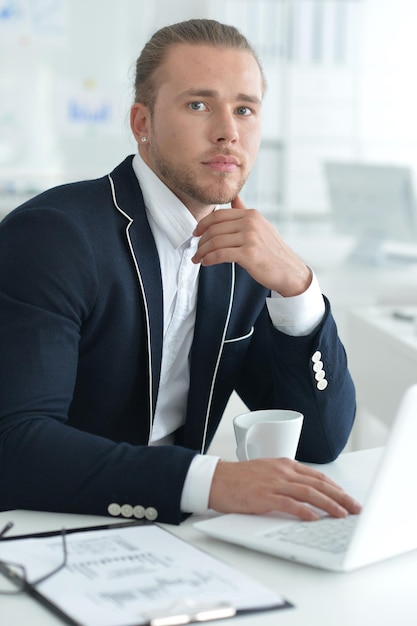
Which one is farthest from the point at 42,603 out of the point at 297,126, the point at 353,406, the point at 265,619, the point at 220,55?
the point at 297,126

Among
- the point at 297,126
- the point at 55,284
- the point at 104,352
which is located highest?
Answer: the point at 297,126

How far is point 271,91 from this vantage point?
518cm

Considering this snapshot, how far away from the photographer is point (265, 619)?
0.87m

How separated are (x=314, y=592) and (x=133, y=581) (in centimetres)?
18

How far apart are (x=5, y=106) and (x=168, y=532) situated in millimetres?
4052

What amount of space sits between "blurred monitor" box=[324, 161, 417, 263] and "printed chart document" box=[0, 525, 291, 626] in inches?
127

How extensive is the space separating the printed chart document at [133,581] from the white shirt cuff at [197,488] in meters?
0.09

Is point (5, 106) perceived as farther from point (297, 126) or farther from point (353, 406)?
point (353, 406)

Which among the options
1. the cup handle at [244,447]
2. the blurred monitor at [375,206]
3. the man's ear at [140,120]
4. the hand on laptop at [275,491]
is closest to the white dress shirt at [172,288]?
the man's ear at [140,120]

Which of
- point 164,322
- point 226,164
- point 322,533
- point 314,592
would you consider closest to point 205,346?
point 164,322

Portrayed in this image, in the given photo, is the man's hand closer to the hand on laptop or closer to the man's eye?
the man's eye

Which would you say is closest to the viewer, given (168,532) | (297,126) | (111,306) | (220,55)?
(168,532)

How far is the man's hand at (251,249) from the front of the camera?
4.74ft

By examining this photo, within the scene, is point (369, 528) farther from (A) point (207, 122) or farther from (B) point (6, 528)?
(A) point (207, 122)
